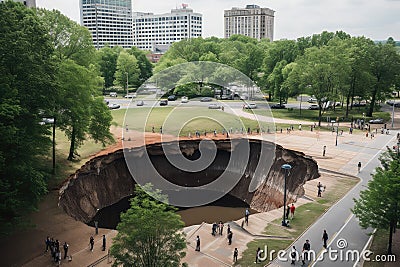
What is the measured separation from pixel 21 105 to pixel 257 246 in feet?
63.6

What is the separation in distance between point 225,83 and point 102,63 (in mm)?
40094

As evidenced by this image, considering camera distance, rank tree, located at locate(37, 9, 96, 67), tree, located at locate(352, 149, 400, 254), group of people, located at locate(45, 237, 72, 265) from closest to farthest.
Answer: tree, located at locate(352, 149, 400, 254) < group of people, located at locate(45, 237, 72, 265) < tree, located at locate(37, 9, 96, 67)

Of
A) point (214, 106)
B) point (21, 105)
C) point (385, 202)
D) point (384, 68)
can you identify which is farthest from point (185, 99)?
point (385, 202)

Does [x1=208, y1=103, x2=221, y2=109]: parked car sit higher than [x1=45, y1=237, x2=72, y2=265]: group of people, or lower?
higher

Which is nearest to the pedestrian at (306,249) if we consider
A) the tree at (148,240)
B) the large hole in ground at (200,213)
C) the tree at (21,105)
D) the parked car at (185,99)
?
the tree at (148,240)

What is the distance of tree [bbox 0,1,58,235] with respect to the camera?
23.3 meters

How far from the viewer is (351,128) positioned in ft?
187

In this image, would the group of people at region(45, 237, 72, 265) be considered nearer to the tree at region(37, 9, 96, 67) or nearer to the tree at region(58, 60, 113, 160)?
the tree at region(58, 60, 113, 160)

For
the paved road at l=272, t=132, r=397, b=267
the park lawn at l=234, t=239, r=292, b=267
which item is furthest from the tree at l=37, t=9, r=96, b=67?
the paved road at l=272, t=132, r=397, b=267

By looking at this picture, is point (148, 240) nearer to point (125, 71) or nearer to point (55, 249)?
point (55, 249)

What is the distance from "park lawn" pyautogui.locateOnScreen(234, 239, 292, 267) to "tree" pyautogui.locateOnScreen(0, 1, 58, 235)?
1431cm

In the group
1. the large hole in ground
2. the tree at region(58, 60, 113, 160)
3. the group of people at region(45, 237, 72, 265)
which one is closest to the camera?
the group of people at region(45, 237, 72, 265)

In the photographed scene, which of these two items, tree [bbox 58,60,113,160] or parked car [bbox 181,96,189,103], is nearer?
tree [bbox 58,60,113,160]

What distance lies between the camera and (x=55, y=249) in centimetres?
2448
